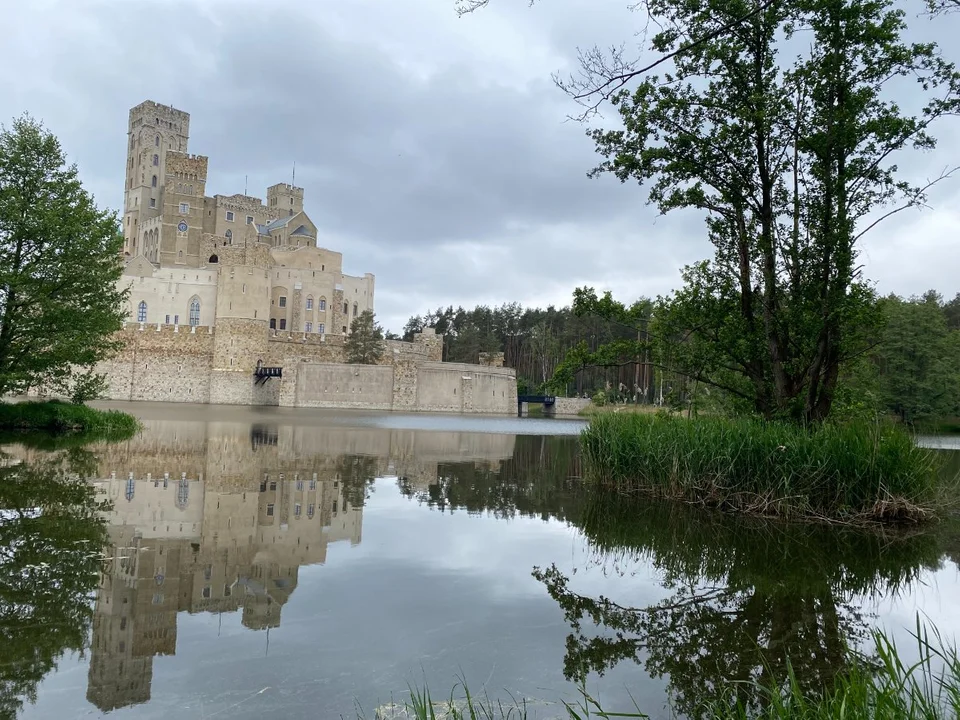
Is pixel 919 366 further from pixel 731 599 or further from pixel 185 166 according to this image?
pixel 185 166

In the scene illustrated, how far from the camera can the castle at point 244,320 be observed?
143 ft

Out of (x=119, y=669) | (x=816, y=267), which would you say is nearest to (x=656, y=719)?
(x=119, y=669)

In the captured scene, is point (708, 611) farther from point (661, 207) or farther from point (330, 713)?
point (661, 207)

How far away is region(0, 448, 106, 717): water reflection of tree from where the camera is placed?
11.0ft

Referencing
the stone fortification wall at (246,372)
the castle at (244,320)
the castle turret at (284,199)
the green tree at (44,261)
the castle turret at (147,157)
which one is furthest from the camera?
the castle turret at (284,199)

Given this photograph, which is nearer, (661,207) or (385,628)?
(385,628)

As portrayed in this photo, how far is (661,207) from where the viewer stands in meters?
10.4

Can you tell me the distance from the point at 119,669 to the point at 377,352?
44.5 metres

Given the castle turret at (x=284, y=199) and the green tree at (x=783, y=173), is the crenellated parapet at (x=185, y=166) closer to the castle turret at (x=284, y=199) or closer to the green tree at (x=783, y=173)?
the castle turret at (x=284, y=199)

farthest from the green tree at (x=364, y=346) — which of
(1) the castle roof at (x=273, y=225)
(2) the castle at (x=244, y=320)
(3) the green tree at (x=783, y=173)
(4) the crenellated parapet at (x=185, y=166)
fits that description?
(3) the green tree at (x=783, y=173)

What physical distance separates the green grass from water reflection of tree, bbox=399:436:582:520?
4.96 meters

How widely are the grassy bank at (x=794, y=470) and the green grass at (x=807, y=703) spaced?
450 centimetres

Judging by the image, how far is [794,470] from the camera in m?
8.47

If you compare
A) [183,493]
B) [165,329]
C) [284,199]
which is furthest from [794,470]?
[284,199]
